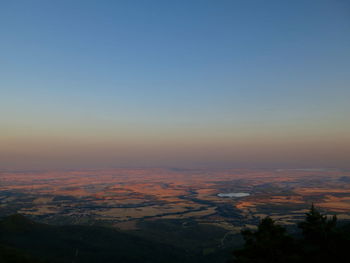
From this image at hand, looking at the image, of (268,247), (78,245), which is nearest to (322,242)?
(268,247)

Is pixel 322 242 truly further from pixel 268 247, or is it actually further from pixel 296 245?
pixel 268 247

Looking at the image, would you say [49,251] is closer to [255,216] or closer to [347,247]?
Result: [347,247]

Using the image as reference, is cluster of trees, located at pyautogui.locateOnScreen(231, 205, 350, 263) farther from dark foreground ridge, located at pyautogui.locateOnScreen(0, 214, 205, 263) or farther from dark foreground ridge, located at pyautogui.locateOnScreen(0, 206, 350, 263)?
dark foreground ridge, located at pyautogui.locateOnScreen(0, 214, 205, 263)

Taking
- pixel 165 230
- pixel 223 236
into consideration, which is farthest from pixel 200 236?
pixel 165 230

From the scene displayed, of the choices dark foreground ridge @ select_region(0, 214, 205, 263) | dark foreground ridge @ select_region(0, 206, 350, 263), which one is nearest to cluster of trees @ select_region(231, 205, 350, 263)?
dark foreground ridge @ select_region(0, 206, 350, 263)

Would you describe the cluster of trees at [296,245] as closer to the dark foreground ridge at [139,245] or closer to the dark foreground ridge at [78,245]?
the dark foreground ridge at [139,245]

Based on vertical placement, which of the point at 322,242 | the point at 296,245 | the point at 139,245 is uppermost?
the point at 322,242

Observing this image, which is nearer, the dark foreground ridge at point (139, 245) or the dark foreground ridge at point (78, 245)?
the dark foreground ridge at point (139, 245)

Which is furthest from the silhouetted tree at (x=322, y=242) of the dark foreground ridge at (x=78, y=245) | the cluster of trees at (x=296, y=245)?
the dark foreground ridge at (x=78, y=245)
